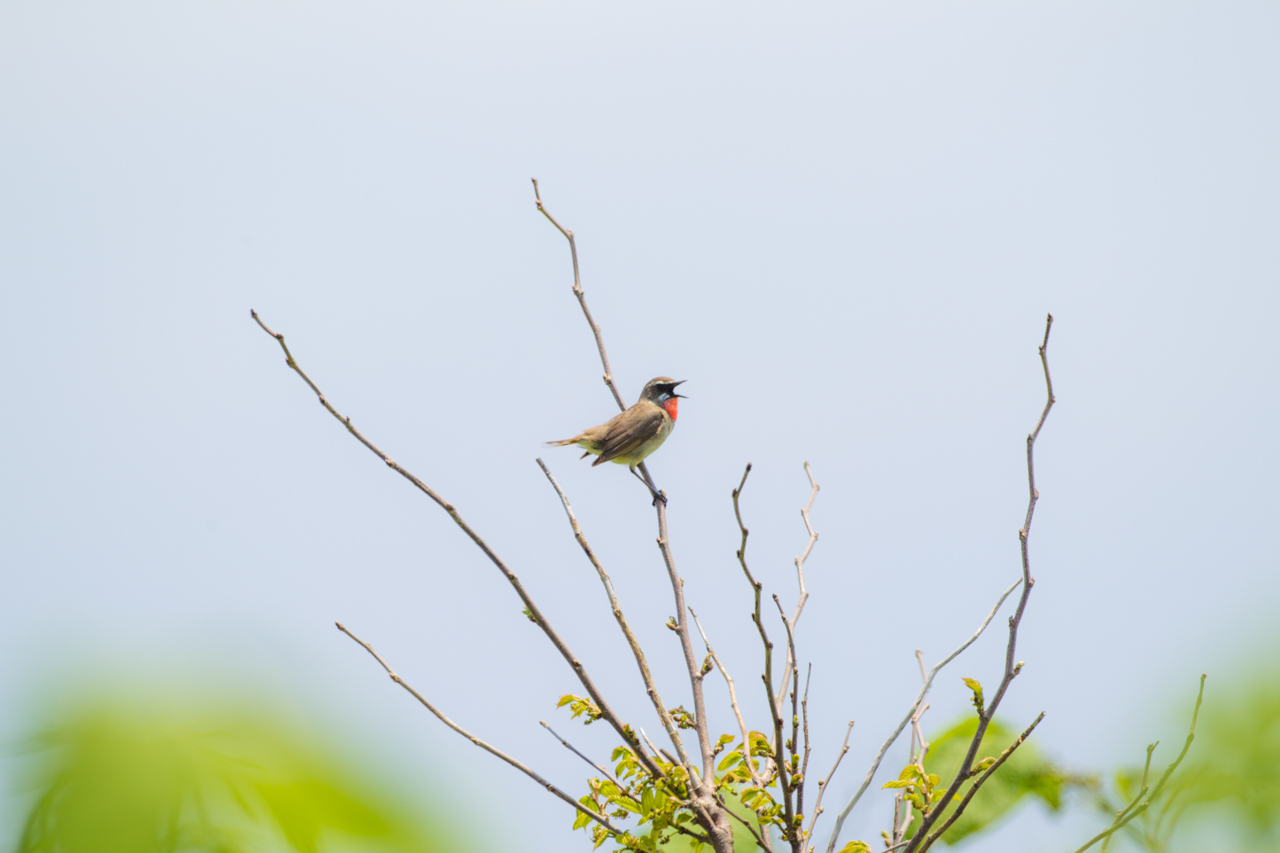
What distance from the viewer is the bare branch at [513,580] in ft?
11.1

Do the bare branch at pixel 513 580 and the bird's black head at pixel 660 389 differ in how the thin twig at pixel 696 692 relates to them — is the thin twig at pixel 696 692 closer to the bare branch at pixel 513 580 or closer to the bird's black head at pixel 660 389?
the bare branch at pixel 513 580

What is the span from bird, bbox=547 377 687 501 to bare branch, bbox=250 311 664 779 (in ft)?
14.6

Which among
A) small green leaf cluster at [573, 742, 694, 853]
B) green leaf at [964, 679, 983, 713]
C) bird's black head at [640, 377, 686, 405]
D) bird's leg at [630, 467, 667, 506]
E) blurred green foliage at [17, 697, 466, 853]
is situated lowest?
blurred green foliage at [17, 697, 466, 853]

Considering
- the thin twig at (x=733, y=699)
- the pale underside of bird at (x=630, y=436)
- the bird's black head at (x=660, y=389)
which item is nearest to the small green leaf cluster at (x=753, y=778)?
the thin twig at (x=733, y=699)

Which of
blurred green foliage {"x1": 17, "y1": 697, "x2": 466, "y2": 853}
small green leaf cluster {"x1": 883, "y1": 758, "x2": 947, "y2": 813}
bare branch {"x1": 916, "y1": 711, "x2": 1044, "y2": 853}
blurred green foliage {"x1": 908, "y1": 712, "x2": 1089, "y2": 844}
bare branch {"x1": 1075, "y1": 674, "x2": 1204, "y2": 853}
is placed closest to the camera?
blurred green foliage {"x1": 17, "y1": 697, "x2": 466, "y2": 853}

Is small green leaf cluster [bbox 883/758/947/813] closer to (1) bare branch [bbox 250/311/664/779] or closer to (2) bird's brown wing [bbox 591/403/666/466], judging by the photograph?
(1) bare branch [bbox 250/311/664/779]

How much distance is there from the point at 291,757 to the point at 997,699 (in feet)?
7.81

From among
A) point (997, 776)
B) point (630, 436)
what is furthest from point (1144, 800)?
point (630, 436)

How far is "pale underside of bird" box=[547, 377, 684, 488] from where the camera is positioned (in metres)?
8.14

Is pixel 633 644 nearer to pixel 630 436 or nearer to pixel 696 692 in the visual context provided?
→ pixel 696 692

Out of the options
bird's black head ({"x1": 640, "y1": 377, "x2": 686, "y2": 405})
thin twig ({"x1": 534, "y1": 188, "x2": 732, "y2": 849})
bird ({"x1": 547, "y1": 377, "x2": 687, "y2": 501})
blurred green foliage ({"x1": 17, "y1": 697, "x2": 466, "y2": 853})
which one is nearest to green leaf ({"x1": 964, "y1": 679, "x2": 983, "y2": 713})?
thin twig ({"x1": 534, "y1": 188, "x2": 732, "y2": 849})

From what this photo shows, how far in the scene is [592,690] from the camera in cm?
339

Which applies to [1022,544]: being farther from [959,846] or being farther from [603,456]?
[603,456]

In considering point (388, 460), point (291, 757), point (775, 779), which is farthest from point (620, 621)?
point (291, 757)
